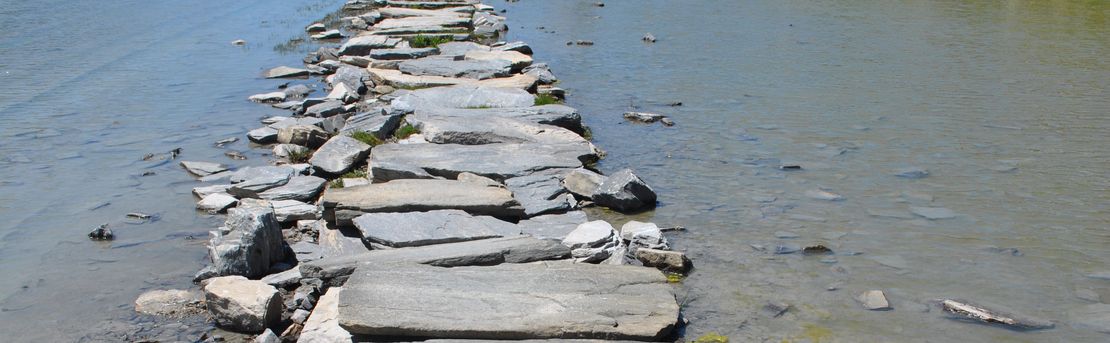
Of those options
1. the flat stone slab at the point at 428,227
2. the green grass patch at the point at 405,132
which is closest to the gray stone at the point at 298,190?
the flat stone slab at the point at 428,227

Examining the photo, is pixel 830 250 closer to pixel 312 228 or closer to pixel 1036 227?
pixel 1036 227

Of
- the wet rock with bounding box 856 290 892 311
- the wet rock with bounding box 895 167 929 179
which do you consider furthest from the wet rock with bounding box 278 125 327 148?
the wet rock with bounding box 856 290 892 311

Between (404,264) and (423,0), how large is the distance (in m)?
17.2

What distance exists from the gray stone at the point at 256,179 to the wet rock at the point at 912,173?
16.8ft

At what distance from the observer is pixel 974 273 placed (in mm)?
5914

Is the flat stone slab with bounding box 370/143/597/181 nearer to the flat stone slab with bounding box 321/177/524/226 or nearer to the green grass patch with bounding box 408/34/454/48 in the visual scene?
the flat stone slab with bounding box 321/177/524/226

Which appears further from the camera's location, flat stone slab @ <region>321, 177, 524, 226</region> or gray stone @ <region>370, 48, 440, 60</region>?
gray stone @ <region>370, 48, 440, 60</region>

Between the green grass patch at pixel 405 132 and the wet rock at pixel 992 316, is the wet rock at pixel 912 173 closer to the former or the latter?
the wet rock at pixel 992 316

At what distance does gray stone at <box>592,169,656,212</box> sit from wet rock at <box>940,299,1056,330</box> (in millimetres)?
2426

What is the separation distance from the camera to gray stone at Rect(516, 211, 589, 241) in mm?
6539

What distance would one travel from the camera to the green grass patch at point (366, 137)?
9.06 metres

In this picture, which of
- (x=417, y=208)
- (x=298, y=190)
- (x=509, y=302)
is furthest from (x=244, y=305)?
(x=298, y=190)

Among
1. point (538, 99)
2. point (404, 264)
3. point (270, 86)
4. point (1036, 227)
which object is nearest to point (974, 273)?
point (1036, 227)

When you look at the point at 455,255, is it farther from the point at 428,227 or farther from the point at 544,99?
the point at 544,99
